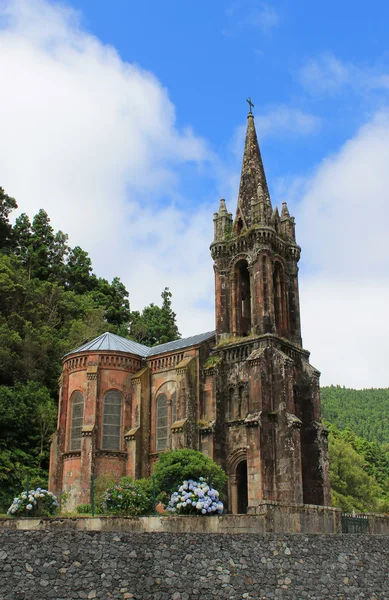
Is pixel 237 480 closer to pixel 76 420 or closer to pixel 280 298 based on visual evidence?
pixel 76 420

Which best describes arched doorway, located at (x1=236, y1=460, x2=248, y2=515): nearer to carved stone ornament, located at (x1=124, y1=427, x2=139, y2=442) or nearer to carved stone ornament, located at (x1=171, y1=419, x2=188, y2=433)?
carved stone ornament, located at (x1=171, y1=419, x2=188, y2=433)

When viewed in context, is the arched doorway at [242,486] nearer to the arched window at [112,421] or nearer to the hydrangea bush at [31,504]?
the arched window at [112,421]

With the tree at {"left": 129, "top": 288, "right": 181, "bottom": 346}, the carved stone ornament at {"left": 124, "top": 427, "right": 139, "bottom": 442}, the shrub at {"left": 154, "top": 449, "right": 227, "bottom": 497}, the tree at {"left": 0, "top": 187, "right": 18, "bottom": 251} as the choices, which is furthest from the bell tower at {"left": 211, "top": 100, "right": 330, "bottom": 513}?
the tree at {"left": 0, "top": 187, "right": 18, "bottom": 251}

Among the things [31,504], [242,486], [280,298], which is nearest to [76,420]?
[242,486]

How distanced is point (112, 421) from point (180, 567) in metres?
21.7

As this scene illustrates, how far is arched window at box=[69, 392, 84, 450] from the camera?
38656 millimetres

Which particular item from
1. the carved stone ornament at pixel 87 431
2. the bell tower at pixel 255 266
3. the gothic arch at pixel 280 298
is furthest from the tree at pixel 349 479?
the carved stone ornament at pixel 87 431

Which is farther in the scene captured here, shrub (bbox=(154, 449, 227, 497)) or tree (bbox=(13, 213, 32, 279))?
tree (bbox=(13, 213, 32, 279))

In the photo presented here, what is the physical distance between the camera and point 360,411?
133 meters

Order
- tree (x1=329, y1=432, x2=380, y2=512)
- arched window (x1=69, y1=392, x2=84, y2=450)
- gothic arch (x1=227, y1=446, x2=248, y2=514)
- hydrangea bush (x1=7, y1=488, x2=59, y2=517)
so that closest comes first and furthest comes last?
hydrangea bush (x1=7, y1=488, x2=59, y2=517)
gothic arch (x1=227, y1=446, x2=248, y2=514)
arched window (x1=69, y1=392, x2=84, y2=450)
tree (x1=329, y1=432, x2=380, y2=512)

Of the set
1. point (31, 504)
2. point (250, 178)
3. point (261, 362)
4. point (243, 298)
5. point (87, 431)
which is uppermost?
point (250, 178)

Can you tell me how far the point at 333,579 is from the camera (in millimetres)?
20422

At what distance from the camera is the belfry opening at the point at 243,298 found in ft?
134

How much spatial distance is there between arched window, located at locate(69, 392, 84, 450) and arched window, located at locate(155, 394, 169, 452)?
4.54 meters
